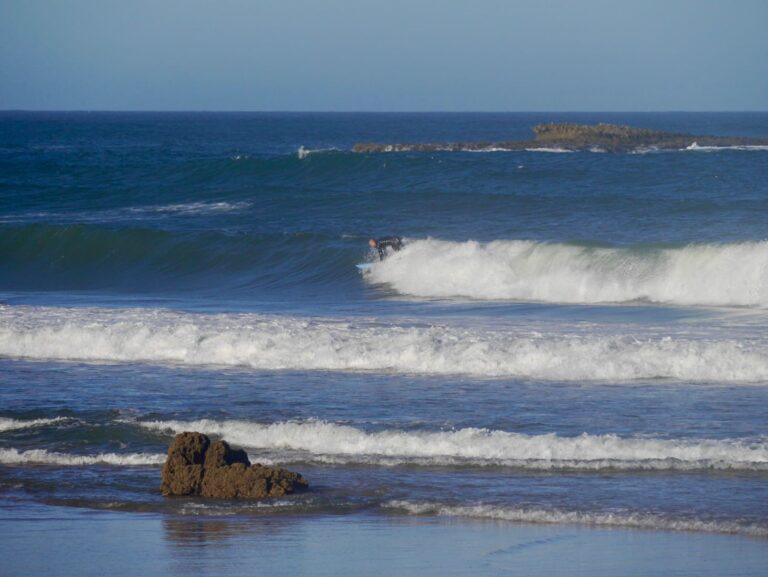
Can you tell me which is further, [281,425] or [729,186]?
[729,186]

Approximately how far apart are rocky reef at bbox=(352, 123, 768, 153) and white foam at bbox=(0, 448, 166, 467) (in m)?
51.9

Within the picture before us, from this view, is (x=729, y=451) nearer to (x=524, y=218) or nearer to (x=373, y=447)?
(x=373, y=447)

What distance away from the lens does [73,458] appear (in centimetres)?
1045

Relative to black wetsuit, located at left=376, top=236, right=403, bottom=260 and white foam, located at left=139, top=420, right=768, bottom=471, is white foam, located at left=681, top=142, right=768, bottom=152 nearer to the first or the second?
black wetsuit, located at left=376, top=236, right=403, bottom=260

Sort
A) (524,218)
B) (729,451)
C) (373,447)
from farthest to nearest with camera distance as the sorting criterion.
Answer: (524,218)
(373,447)
(729,451)

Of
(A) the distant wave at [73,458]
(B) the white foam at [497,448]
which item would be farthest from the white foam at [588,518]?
(A) the distant wave at [73,458]

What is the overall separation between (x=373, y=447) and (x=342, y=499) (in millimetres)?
1359

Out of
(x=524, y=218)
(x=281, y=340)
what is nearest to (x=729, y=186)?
(x=524, y=218)

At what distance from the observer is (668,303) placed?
1983cm

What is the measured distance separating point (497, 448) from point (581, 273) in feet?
40.3

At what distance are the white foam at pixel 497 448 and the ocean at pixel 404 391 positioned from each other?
0.03 metres

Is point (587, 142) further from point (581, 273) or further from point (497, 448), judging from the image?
point (497, 448)

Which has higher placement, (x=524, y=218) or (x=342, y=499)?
(x=524, y=218)

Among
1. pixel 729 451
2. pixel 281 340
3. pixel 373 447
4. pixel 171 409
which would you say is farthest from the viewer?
pixel 281 340
